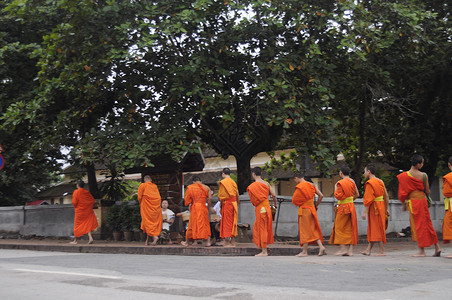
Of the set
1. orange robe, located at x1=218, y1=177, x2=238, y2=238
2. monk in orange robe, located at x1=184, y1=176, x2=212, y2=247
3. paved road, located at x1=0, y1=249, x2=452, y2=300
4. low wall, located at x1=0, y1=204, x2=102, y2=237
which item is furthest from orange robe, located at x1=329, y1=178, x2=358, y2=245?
low wall, located at x1=0, y1=204, x2=102, y2=237

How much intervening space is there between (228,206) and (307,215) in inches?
73.6

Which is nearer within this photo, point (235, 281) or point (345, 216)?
point (235, 281)

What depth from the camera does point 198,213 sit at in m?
13.4

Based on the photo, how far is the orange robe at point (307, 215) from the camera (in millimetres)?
11664

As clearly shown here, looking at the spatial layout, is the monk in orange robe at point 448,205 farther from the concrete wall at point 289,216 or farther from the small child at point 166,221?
the small child at point 166,221

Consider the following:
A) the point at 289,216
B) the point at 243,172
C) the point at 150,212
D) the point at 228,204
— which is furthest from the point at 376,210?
the point at 243,172

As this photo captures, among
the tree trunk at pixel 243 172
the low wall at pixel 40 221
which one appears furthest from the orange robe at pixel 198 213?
the low wall at pixel 40 221

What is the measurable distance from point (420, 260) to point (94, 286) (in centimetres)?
601

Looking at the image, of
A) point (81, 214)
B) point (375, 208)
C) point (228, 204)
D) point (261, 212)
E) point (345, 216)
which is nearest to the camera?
point (375, 208)

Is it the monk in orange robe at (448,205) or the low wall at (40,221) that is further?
the low wall at (40,221)

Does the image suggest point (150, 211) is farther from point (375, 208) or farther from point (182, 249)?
point (375, 208)

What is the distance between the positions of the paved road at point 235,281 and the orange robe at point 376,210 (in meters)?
1.90

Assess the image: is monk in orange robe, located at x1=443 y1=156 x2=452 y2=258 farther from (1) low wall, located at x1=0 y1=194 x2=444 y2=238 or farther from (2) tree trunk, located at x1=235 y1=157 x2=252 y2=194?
(2) tree trunk, located at x1=235 y1=157 x2=252 y2=194

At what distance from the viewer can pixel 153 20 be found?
573 inches
